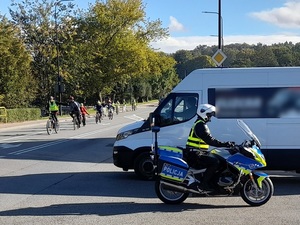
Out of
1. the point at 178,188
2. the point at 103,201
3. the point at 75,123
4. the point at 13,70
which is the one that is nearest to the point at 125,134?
the point at 103,201

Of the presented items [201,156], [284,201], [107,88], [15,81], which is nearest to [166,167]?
[201,156]

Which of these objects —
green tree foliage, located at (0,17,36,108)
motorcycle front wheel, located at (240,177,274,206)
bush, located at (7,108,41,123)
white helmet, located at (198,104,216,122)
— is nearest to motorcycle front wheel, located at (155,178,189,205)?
motorcycle front wheel, located at (240,177,274,206)

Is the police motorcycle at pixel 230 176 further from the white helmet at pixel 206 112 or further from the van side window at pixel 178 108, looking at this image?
the van side window at pixel 178 108

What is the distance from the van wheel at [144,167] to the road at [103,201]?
0.81 ft

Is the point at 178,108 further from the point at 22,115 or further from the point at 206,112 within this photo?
the point at 22,115

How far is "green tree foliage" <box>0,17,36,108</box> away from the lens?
1816 inches

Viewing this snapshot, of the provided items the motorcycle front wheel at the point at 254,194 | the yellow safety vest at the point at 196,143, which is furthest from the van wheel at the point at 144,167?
the motorcycle front wheel at the point at 254,194

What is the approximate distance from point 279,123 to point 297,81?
3.12ft

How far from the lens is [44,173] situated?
12023 mm

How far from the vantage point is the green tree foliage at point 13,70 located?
1816 inches

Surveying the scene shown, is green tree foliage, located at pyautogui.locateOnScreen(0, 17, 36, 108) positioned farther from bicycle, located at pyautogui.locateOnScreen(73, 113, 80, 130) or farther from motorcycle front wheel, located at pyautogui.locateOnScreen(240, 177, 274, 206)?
motorcycle front wheel, located at pyautogui.locateOnScreen(240, 177, 274, 206)

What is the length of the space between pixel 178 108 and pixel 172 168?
Answer: 2588 mm

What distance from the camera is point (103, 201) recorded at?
862 centimetres

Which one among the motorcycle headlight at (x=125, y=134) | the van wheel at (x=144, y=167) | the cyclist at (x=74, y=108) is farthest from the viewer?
the cyclist at (x=74, y=108)
